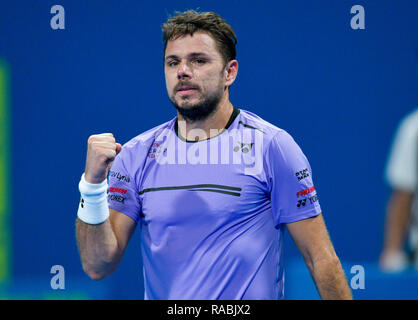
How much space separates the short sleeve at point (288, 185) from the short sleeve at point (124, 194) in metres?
0.55

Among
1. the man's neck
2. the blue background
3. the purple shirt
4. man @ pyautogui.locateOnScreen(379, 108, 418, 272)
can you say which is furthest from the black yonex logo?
the blue background

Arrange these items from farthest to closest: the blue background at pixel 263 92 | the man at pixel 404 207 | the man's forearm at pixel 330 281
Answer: the blue background at pixel 263 92 < the man at pixel 404 207 < the man's forearm at pixel 330 281

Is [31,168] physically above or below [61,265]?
above

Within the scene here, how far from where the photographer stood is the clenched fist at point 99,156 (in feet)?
7.47

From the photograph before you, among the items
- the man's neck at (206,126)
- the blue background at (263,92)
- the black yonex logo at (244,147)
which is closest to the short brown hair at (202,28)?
the man's neck at (206,126)

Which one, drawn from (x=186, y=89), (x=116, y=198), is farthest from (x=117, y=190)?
(x=186, y=89)

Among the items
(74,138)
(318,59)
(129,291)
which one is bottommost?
(129,291)

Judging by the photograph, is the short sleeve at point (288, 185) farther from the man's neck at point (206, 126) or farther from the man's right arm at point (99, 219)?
the man's right arm at point (99, 219)
